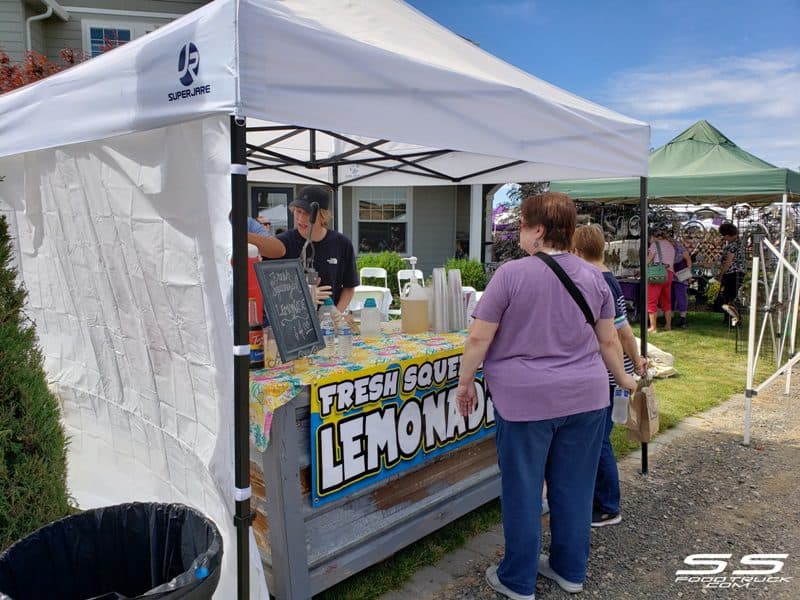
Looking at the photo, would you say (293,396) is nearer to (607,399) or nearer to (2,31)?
(607,399)

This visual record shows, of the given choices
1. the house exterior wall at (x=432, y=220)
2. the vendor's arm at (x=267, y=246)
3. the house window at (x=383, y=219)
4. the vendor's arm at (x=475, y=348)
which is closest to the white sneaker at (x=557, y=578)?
the vendor's arm at (x=475, y=348)

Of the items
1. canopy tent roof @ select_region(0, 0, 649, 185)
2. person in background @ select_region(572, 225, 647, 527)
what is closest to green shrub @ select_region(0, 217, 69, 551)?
canopy tent roof @ select_region(0, 0, 649, 185)

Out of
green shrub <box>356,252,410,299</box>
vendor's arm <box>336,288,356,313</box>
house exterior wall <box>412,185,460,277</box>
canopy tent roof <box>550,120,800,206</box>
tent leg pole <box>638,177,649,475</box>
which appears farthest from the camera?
house exterior wall <box>412,185,460,277</box>

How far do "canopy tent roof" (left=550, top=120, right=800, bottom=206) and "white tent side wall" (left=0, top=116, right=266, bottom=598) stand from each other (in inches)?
293

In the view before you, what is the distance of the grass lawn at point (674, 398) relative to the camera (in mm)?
2785

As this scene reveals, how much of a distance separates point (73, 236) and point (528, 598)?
2.69 meters

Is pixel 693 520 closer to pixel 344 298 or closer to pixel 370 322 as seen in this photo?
pixel 370 322

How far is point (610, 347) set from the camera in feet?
8.33

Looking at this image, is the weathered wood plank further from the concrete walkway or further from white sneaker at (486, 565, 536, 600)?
white sneaker at (486, 565, 536, 600)

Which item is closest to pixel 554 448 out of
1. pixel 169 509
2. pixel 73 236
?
pixel 169 509

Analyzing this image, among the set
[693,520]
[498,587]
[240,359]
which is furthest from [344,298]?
[693,520]

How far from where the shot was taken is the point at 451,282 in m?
3.48

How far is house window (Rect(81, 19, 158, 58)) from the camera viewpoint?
1002cm

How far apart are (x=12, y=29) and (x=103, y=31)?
1.39 meters
